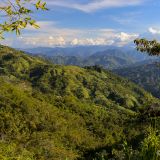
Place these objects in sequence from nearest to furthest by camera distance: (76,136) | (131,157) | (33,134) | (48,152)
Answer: (131,157)
(48,152)
(33,134)
(76,136)

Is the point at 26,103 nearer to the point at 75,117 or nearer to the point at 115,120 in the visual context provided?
the point at 75,117

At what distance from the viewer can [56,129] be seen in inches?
5960

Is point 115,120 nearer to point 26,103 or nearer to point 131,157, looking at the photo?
point 26,103

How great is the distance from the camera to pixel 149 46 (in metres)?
15.8

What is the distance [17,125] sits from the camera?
142 meters

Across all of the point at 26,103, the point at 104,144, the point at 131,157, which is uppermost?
the point at 131,157

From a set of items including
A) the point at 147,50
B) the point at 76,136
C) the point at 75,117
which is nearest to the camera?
the point at 147,50

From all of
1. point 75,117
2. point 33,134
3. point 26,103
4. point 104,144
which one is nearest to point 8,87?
point 26,103

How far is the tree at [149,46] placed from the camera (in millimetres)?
15430

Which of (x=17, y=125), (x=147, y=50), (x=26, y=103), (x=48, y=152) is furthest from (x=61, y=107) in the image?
(x=147, y=50)

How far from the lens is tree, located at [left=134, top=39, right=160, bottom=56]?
1543 centimetres

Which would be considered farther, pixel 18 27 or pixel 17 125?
pixel 17 125

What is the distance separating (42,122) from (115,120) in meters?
42.3

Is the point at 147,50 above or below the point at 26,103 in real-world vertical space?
above
